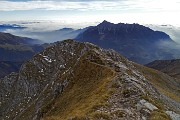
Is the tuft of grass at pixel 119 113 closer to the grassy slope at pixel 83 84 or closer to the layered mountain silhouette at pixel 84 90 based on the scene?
the layered mountain silhouette at pixel 84 90

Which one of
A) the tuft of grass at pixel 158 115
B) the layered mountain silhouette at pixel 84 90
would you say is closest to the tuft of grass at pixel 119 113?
the layered mountain silhouette at pixel 84 90

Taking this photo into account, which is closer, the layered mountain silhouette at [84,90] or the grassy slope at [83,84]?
the layered mountain silhouette at [84,90]

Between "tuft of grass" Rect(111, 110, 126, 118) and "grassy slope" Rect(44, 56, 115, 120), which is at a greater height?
"tuft of grass" Rect(111, 110, 126, 118)

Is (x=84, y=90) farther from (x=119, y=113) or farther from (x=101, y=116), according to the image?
(x=101, y=116)

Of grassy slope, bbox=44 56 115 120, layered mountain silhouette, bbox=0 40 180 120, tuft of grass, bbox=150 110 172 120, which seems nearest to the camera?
tuft of grass, bbox=150 110 172 120

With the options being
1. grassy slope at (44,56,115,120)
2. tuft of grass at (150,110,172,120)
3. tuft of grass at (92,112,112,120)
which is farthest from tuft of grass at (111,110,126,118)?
grassy slope at (44,56,115,120)

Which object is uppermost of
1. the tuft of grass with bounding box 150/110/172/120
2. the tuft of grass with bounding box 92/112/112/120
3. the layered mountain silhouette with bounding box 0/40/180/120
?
the tuft of grass with bounding box 92/112/112/120

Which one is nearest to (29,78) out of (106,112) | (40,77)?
(40,77)

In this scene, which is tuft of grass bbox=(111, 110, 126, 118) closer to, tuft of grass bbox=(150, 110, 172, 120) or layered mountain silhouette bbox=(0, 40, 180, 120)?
layered mountain silhouette bbox=(0, 40, 180, 120)

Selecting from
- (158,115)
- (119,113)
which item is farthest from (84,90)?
(158,115)
